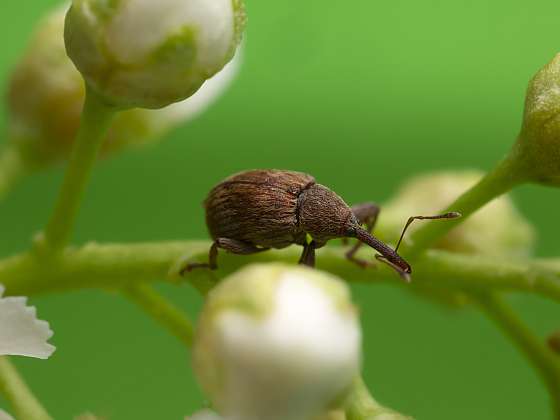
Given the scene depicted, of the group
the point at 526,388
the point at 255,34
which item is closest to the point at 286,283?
the point at 526,388

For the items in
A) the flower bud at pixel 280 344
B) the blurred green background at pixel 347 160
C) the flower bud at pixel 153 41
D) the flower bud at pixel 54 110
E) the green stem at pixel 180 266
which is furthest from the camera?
the blurred green background at pixel 347 160

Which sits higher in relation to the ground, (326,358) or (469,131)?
(326,358)

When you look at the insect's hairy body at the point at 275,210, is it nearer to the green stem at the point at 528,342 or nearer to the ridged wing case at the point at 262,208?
the ridged wing case at the point at 262,208

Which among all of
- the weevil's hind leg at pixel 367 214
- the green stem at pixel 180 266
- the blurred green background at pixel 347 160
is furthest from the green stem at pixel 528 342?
the blurred green background at pixel 347 160

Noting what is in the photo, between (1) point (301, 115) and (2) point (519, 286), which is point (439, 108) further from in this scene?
(2) point (519, 286)

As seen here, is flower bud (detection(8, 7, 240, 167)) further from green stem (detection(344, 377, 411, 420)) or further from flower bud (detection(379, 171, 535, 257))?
green stem (detection(344, 377, 411, 420))

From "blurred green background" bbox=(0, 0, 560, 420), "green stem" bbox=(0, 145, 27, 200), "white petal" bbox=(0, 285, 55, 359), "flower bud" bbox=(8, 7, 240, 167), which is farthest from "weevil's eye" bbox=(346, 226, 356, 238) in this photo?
"blurred green background" bbox=(0, 0, 560, 420)
